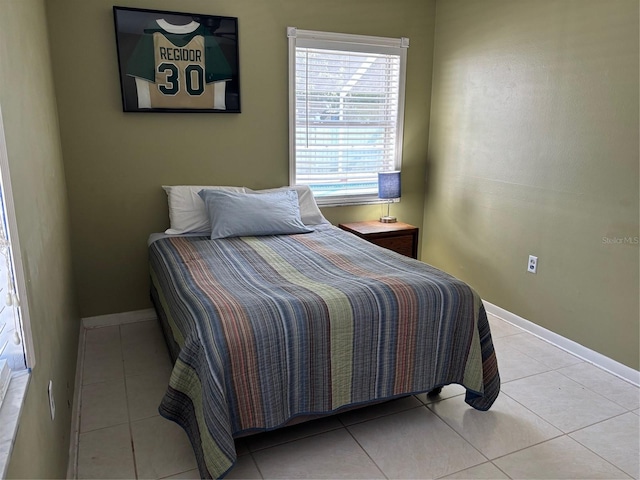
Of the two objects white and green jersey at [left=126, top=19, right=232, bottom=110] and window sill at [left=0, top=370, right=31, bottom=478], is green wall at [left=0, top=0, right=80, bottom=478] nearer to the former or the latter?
window sill at [left=0, top=370, right=31, bottom=478]

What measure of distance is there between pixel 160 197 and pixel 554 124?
270 centimetres

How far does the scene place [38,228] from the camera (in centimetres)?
194

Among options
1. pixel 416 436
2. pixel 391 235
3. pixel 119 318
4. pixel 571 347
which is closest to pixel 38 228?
pixel 119 318

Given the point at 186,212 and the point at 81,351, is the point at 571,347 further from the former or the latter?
the point at 81,351

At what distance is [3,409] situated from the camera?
3.78 feet

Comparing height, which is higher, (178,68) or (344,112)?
(178,68)

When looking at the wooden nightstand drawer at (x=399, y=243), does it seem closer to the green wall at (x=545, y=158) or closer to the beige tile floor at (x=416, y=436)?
the green wall at (x=545, y=158)

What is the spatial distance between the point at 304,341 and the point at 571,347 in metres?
2.02

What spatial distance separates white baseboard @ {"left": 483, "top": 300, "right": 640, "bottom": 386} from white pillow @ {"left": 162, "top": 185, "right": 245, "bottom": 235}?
2.25m

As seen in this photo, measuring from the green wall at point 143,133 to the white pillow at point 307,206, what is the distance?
0.16 meters

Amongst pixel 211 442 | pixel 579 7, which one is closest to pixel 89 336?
pixel 211 442

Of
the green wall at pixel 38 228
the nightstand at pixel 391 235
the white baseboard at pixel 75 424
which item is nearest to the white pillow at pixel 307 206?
the nightstand at pixel 391 235

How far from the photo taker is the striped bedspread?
187 cm

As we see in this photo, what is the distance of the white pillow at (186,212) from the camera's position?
3.37 meters
